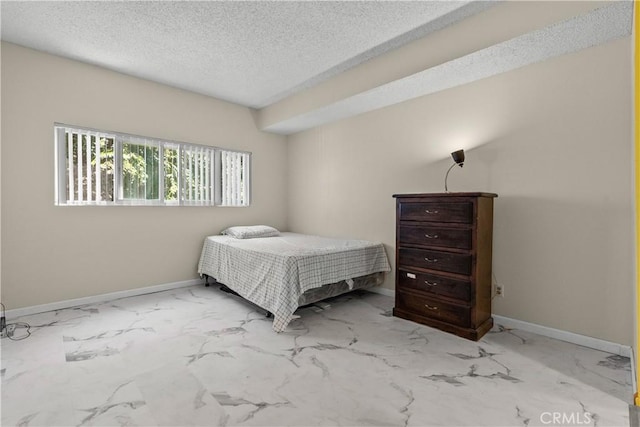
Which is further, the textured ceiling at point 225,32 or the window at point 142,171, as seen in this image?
the window at point 142,171

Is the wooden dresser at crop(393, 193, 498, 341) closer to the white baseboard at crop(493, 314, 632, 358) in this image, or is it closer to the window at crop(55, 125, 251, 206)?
the white baseboard at crop(493, 314, 632, 358)

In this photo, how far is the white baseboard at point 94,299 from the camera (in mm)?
2898

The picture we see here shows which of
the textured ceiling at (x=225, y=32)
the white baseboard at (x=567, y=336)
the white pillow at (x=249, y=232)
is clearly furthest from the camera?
the white pillow at (x=249, y=232)

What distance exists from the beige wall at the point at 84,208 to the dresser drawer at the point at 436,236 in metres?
2.61

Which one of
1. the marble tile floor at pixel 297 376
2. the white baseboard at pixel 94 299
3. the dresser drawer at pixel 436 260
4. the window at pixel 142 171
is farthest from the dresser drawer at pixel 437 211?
the white baseboard at pixel 94 299

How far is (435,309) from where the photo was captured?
2678 mm

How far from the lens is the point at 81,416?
5.07ft

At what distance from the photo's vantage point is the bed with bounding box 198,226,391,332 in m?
2.70

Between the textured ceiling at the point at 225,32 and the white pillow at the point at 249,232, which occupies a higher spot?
the textured ceiling at the point at 225,32

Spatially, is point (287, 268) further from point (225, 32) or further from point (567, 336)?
point (567, 336)

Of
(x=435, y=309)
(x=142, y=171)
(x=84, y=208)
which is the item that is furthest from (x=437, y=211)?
(x=84, y=208)

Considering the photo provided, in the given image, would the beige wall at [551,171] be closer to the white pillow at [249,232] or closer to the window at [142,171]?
the white pillow at [249,232]

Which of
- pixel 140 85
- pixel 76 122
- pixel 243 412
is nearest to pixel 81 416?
pixel 243 412

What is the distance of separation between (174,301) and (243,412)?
2.18m
